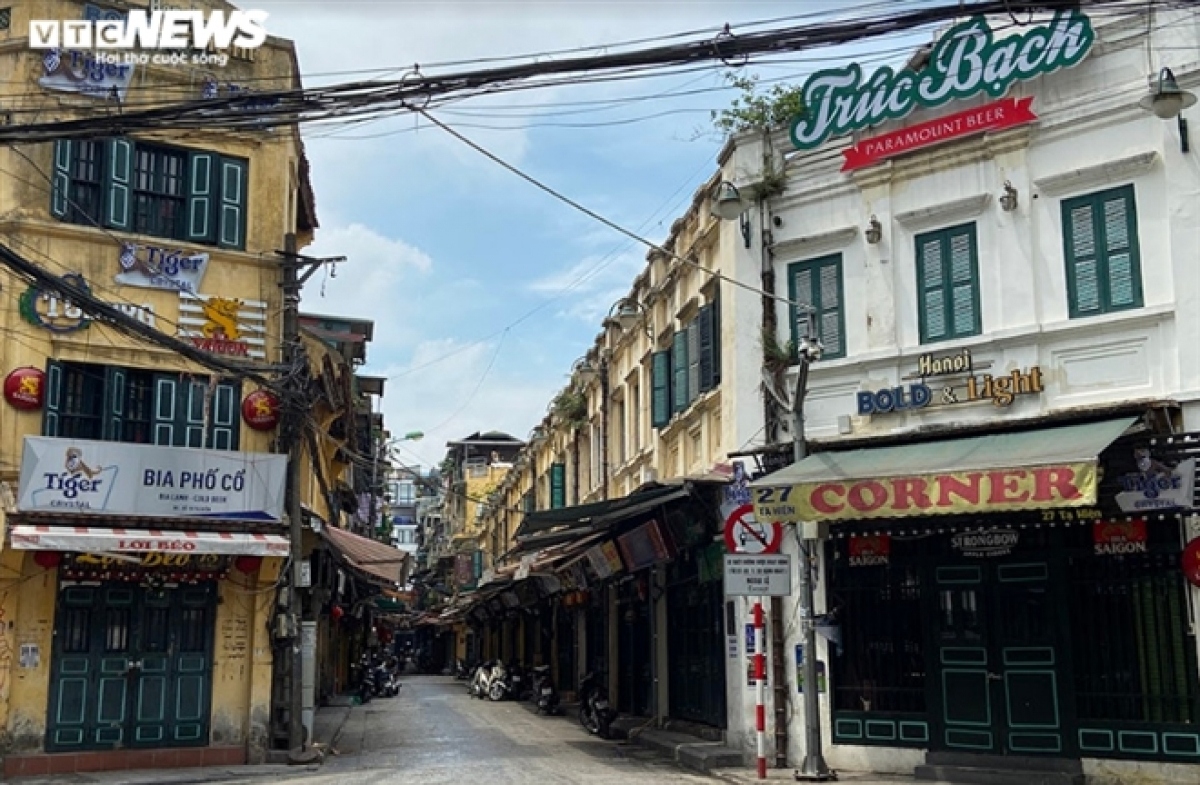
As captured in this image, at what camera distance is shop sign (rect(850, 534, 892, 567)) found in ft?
52.1

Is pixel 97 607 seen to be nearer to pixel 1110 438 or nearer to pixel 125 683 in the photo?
pixel 125 683

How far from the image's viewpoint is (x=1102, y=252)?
46.6 feet

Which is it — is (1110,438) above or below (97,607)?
above

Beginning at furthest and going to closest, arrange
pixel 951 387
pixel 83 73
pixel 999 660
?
pixel 83 73, pixel 951 387, pixel 999 660

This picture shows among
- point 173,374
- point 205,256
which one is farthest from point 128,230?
point 173,374

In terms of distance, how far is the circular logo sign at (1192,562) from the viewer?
12.9m

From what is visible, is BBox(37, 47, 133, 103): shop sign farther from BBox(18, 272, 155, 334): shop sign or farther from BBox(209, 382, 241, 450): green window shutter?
BBox(209, 382, 241, 450): green window shutter

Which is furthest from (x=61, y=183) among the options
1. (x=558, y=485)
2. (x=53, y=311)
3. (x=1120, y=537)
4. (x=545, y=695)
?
(x=558, y=485)

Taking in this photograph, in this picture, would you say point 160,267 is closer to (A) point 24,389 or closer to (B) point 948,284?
(A) point 24,389

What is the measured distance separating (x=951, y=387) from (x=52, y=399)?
487 inches

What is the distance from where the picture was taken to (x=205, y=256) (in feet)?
60.0

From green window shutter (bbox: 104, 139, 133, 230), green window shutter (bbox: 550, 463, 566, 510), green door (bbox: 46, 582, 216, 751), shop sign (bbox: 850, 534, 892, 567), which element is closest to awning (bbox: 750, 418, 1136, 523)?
shop sign (bbox: 850, 534, 892, 567)

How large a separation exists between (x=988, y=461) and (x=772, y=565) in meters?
2.99

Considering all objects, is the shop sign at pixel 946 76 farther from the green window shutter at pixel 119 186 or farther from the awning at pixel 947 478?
the green window shutter at pixel 119 186
